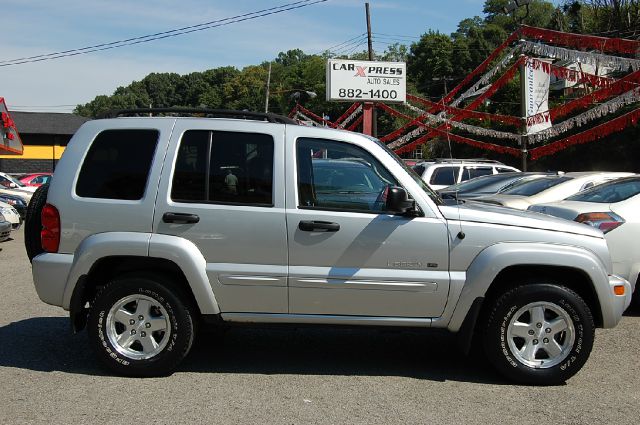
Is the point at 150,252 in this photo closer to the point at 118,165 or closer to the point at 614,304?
the point at 118,165

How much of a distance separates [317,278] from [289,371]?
36.9 inches

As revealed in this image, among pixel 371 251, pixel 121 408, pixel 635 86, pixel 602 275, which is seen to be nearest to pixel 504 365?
pixel 602 275

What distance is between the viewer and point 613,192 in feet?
24.9

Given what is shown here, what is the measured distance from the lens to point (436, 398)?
4.59 meters

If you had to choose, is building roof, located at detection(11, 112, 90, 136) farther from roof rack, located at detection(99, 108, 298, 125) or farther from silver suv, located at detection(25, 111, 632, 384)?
silver suv, located at detection(25, 111, 632, 384)

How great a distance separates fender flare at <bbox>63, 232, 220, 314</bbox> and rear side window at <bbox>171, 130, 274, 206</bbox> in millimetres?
371

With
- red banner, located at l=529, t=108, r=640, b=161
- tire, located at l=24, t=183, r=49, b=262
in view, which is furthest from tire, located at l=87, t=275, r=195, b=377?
red banner, located at l=529, t=108, r=640, b=161

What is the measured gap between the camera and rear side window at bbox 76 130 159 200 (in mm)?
4953

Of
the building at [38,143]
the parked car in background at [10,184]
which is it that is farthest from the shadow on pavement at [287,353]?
the building at [38,143]

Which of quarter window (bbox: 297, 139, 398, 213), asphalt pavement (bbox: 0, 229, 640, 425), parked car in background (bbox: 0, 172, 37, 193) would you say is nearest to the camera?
asphalt pavement (bbox: 0, 229, 640, 425)

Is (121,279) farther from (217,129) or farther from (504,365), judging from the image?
(504,365)

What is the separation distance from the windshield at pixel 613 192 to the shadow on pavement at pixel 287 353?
9.05ft

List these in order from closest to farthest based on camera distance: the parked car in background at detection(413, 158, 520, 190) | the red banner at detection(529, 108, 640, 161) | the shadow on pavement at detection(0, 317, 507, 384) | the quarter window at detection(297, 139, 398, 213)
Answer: the quarter window at detection(297, 139, 398, 213) < the shadow on pavement at detection(0, 317, 507, 384) < the parked car in background at detection(413, 158, 520, 190) < the red banner at detection(529, 108, 640, 161)

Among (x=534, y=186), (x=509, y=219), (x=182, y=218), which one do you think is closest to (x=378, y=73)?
(x=534, y=186)
